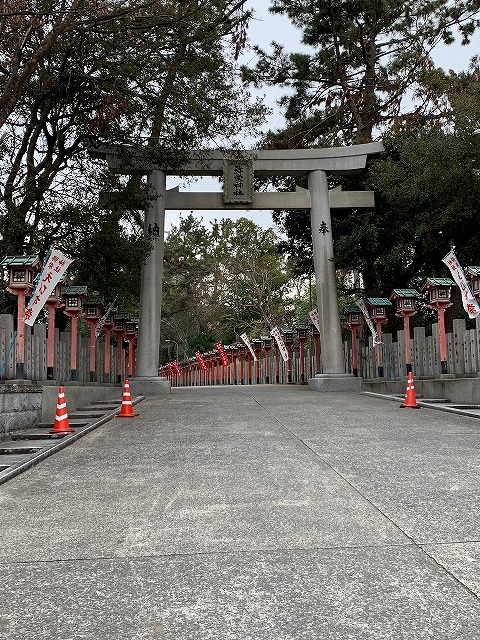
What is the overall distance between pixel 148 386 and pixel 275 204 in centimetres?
779

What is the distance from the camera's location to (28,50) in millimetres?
13609

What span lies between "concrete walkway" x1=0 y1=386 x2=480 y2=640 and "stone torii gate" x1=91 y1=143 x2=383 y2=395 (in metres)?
13.2

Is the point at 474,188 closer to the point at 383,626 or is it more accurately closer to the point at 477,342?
the point at 477,342

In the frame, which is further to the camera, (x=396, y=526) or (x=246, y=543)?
(x=396, y=526)

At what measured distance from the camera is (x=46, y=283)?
38.9ft

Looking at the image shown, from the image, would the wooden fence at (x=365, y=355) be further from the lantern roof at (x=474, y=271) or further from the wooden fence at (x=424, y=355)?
the lantern roof at (x=474, y=271)

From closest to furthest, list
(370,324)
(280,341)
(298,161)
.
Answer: (370,324), (298,161), (280,341)

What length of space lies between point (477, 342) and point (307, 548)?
11.0 metres

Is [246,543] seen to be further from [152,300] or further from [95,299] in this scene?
[152,300]

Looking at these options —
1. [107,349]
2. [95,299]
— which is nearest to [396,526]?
[95,299]

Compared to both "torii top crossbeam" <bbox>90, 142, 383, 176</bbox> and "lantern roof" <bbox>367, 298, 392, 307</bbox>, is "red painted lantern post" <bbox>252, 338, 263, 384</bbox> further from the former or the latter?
"lantern roof" <bbox>367, 298, 392, 307</bbox>

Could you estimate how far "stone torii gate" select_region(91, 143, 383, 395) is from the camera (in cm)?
2092

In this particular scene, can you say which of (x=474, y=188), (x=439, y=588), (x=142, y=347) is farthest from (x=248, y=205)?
(x=439, y=588)

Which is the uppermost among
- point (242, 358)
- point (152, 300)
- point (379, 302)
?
point (152, 300)
